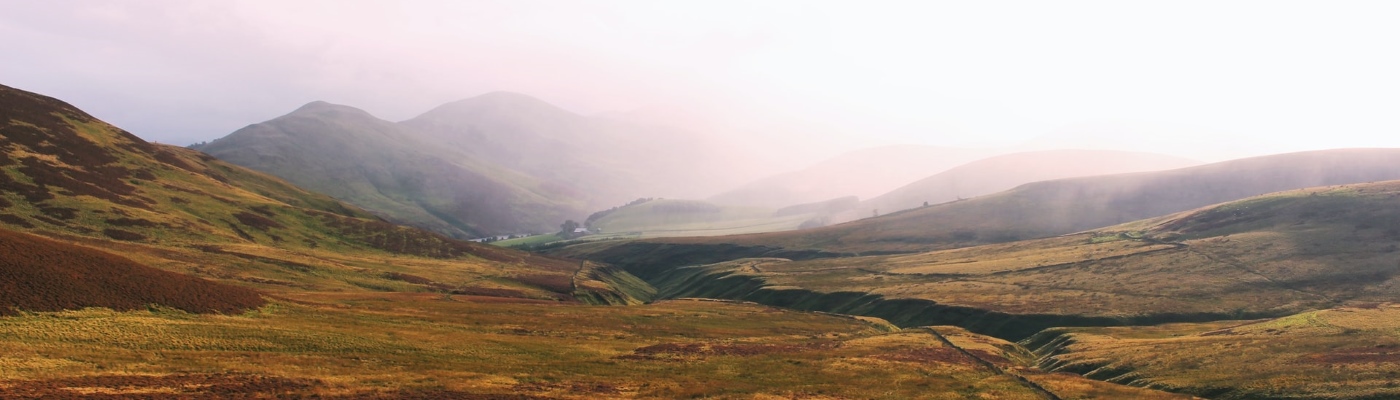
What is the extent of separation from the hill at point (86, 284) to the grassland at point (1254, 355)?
310 feet

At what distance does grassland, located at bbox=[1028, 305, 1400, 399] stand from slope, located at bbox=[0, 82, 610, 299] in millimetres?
92166

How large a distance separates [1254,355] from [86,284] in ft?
381

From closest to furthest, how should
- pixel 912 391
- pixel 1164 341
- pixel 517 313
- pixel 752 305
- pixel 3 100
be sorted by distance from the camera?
pixel 912 391 < pixel 1164 341 < pixel 517 313 < pixel 752 305 < pixel 3 100

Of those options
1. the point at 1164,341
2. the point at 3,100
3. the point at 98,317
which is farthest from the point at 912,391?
the point at 3,100

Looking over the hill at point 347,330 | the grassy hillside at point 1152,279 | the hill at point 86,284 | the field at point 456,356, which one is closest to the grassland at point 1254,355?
the hill at point 347,330

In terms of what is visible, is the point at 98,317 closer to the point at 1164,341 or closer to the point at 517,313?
the point at 517,313

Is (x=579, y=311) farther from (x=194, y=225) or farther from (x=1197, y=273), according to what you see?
(x=1197, y=273)

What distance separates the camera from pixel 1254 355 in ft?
267

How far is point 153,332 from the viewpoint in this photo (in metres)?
58.2

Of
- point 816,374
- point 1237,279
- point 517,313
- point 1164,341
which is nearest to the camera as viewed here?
point 816,374

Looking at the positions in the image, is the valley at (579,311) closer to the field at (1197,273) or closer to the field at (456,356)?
the field at (456,356)

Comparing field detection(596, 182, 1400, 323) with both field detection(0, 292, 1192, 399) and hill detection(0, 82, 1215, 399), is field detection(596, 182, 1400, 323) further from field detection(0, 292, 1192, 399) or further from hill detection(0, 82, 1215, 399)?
field detection(0, 292, 1192, 399)

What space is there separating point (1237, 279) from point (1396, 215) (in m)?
67.8

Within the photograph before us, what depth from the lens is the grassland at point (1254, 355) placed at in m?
68.7
